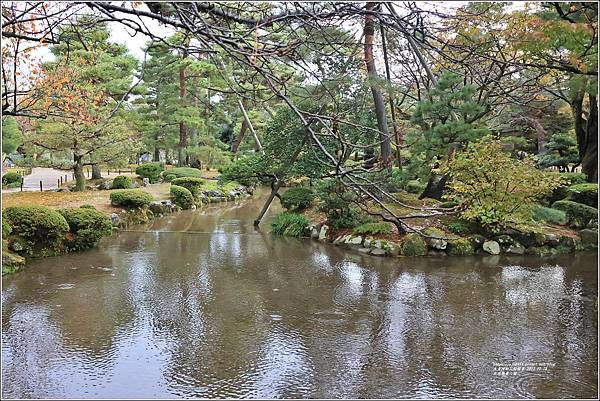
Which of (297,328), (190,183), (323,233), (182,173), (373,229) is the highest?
(182,173)

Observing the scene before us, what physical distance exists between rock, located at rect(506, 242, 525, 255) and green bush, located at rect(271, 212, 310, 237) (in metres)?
3.44

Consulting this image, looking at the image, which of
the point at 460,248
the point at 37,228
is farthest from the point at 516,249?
the point at 37,228

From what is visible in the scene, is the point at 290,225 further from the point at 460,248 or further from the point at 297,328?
the point at 297,328

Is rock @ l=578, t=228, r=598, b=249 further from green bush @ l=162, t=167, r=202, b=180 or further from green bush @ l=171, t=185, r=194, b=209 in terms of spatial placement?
green bush @ l=162, t=167, r=202, b=180

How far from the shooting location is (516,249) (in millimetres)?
7422

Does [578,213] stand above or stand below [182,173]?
below

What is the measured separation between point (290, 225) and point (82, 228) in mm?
3705

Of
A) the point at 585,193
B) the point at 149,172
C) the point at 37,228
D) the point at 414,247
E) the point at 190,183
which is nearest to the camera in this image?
the point at 37,228

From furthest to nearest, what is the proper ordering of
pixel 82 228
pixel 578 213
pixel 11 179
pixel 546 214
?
pixel 11 179, pixel 578 213, pixel 546 214, pixel 82 228

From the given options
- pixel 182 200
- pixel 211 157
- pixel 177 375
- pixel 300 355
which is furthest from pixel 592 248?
pixel 211 157

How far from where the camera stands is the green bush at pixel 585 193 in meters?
9.20

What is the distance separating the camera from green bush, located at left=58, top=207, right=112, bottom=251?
275 inches

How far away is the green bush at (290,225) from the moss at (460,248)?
2813 mm

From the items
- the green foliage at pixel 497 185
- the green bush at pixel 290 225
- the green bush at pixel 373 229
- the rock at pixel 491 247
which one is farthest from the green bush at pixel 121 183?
the rock at pixel 491 247
